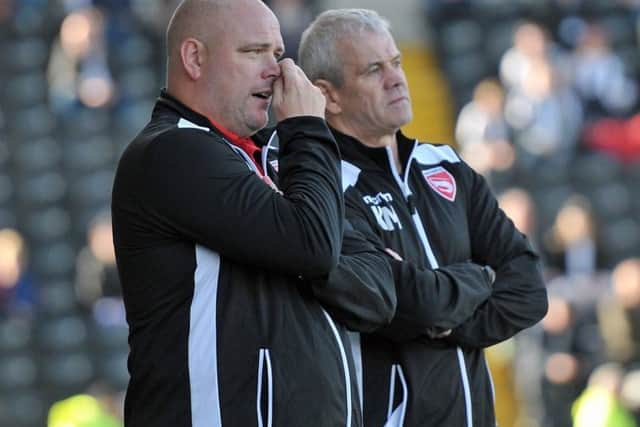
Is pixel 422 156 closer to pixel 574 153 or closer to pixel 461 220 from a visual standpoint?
pixel 461 220

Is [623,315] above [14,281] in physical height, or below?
below

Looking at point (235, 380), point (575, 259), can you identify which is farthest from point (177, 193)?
point (575, 259)

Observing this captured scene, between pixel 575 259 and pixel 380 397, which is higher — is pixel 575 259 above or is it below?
below

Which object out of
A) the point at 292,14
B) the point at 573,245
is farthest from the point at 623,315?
the point at 292,14

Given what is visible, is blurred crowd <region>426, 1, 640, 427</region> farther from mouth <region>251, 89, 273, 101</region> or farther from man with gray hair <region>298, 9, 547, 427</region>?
mouth <region>251, 89, 273, 101</region>

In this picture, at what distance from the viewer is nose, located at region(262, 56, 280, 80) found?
3486 mm

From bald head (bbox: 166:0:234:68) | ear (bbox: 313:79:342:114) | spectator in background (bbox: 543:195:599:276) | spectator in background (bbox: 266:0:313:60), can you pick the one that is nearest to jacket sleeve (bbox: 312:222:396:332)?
bald head (bbox: 166:0:234:68)

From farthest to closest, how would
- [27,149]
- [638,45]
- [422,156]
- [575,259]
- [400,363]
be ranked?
[638,45]
[27,149]
[575,259]
[422,156]
[400,363]

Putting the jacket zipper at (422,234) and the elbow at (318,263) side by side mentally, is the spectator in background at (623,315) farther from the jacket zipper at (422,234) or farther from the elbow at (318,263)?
the elbow at (318,263)

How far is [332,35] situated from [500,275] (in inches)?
31.2

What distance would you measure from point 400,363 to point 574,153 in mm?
9381

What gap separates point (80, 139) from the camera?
42.4 feet

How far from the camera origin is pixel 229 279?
10.9 ft

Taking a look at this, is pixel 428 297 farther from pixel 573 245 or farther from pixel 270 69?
pixel 573 245
